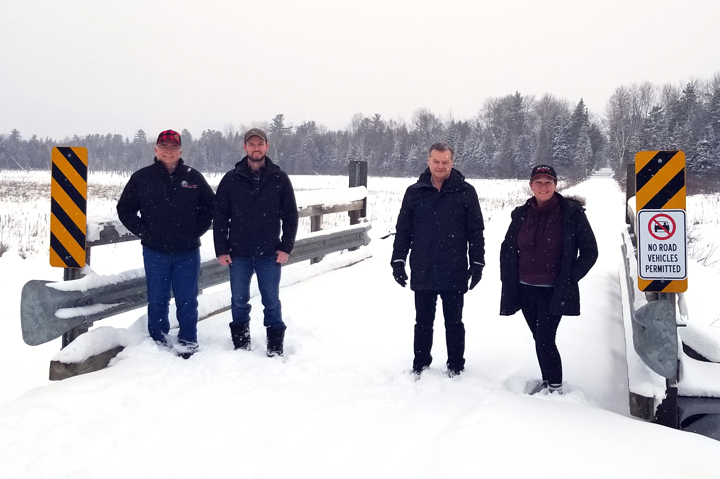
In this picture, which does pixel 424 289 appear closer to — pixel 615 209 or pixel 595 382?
pixel 595 382

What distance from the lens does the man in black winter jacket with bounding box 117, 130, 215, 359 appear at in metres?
4.09

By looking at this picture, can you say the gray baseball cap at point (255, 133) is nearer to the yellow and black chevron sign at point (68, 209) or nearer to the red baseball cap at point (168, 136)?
the red baseball cap at point (168, 136)

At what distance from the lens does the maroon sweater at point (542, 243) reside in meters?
3.40

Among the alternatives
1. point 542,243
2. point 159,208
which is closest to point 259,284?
point 159,208

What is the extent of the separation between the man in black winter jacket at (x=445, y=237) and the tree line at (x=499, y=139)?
170 feet

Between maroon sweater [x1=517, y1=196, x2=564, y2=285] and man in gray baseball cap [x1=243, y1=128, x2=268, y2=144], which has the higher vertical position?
man in gray baseball cap [x1=243, y1=128, x2=268, y2=144]

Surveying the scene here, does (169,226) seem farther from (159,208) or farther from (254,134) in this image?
(254,134)

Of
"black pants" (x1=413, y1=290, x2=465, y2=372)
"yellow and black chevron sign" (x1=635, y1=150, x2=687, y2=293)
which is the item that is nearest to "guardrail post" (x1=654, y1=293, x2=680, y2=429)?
"yellow and black chevron sign" (x1=635, y1=150, x2=687, y2=293)

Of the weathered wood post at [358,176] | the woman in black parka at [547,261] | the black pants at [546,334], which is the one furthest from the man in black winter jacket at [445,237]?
the weathered wood post at [358,176]

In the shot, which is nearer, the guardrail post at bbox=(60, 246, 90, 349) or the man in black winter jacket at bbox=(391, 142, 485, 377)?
the man in black winter jacket at bbox=(391, 142, 485, 377)

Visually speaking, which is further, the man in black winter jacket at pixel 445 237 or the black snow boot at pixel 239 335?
the black snow boot at pixel 239 335

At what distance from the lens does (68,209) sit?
3895 mm

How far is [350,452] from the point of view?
2717mm

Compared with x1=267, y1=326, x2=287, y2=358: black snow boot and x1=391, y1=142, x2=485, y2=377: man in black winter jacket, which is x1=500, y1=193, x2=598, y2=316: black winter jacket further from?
x1=267, y1=326, x2=287, y2=358: black snow boot
